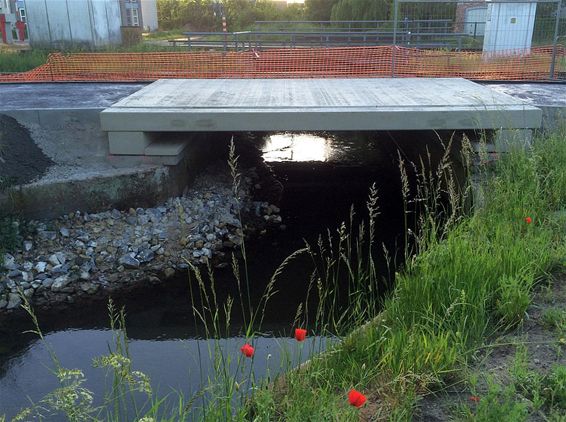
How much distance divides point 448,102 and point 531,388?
17.0 ft

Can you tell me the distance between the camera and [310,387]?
3.00 m

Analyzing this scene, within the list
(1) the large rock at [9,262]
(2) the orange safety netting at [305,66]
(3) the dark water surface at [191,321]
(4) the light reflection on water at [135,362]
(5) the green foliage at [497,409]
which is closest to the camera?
(5) the green foliage at [497,409]

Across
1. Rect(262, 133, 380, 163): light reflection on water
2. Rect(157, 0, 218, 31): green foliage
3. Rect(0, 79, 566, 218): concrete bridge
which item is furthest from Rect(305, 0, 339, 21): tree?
Rect(0, 79, 566, 218): concrete bridge

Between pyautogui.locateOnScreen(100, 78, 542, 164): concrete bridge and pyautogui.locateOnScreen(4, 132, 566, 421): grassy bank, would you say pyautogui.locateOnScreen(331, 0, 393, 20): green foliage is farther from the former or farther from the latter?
pyautogui.locateOnScreen(4, 132, 566, 421): grassy bank

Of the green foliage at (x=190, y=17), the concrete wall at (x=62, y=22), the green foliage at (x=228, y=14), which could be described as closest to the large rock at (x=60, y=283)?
the concrete wall at (x=62, y=22)

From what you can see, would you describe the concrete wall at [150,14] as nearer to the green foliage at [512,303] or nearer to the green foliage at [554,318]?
the green foliage at [512,303]

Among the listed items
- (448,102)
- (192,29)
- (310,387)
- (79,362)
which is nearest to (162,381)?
(79,362)

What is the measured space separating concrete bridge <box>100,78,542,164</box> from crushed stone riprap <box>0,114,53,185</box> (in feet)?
3.18

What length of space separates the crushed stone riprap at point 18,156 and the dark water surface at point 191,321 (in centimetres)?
209

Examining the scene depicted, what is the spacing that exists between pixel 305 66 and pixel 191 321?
327 inches

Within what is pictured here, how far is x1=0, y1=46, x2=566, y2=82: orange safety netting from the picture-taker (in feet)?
37.8

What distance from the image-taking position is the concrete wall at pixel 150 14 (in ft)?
126

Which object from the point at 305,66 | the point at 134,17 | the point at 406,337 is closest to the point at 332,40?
the point at 305,66

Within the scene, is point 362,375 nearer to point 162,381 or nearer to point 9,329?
point 162,381
